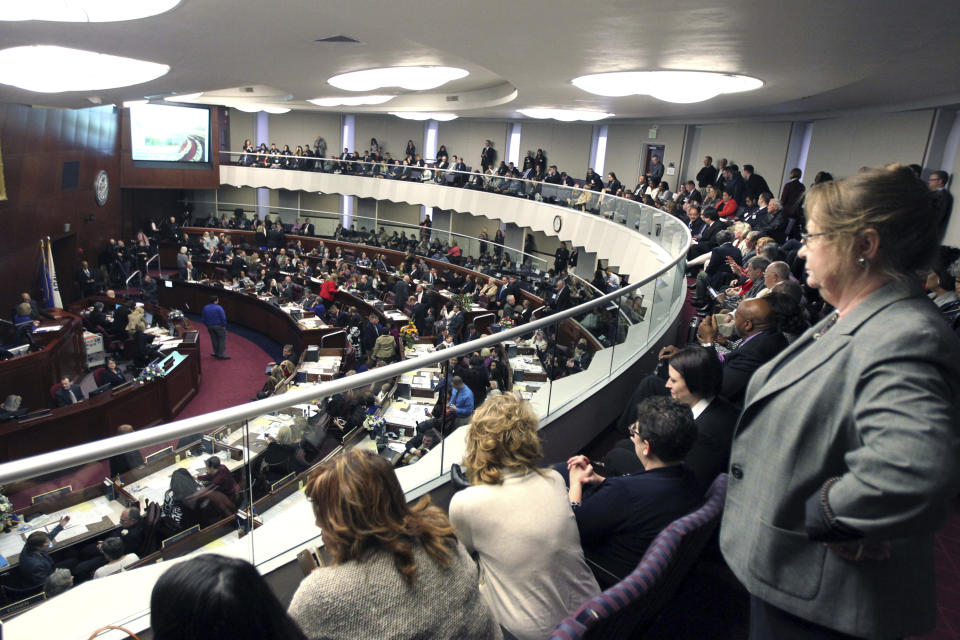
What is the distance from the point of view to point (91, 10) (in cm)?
579

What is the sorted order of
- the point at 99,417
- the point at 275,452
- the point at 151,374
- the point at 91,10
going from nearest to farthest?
the point at 275,452 < the point at 91,10 < the point at 99,417 < the point at 151,374

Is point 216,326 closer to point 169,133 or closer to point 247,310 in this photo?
point 247,310

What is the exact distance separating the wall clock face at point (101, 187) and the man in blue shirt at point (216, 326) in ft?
24.6

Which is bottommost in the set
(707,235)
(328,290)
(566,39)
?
(328,290)

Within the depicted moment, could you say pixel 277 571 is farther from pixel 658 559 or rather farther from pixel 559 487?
pixel 658 559

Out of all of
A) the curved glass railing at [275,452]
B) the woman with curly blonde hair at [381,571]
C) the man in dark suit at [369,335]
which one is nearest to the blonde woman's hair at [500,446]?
the curved glass railing at [275,452]

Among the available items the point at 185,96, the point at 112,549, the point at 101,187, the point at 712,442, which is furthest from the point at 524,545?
the point at 101,187

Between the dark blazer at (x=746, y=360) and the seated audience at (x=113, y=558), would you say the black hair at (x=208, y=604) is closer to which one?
the seated audience at (x=113, y=558)

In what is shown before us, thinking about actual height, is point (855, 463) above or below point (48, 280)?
above

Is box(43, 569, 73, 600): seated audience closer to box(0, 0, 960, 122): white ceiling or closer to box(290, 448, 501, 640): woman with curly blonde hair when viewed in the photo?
box(290, 448, 501, 640): woman with curly blonde hair

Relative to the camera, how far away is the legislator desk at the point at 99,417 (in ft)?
29.1

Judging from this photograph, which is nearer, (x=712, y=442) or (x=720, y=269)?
(x=712, y=442)

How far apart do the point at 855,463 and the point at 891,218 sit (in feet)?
1.71

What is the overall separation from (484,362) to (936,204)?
2.28 m
